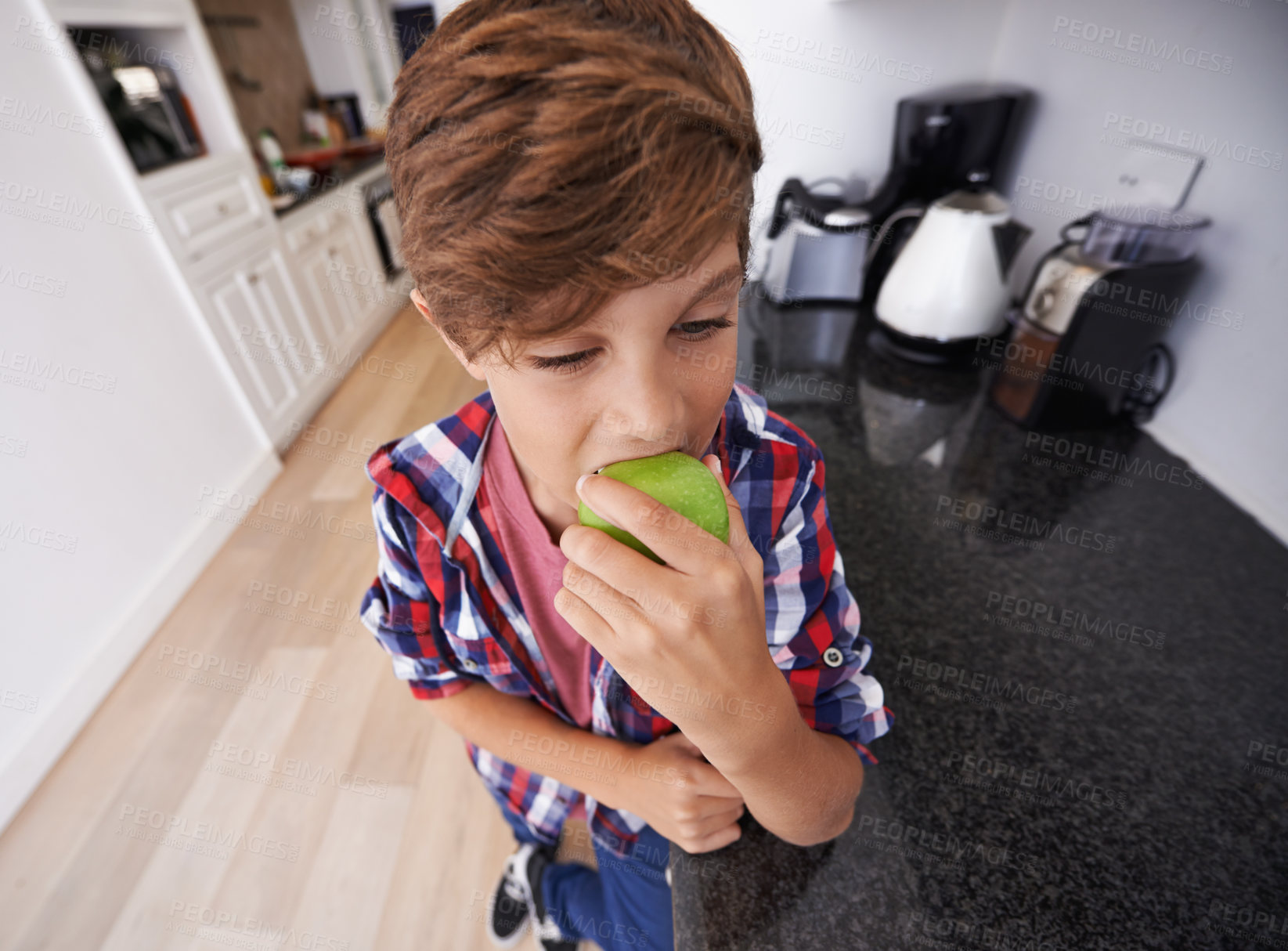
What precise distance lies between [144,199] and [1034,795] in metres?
2.71

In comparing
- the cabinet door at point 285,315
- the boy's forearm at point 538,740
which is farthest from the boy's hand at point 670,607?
the cabinet door at point 285,315

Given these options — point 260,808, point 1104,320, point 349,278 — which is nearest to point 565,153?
point 1104,320

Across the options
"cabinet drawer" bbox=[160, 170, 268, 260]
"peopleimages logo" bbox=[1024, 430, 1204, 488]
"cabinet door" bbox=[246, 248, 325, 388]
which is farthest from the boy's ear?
"cabinet door" bbox=[246, 248, 325, 388]

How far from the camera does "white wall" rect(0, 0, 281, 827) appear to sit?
56.8 inches

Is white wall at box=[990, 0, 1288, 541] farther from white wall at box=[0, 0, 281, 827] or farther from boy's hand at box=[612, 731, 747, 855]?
white wall at box=[0, 0, 281, 827]

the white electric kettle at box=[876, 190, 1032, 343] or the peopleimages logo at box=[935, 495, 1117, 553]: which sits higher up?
the white electric kettle at box=[876, 190, 1032, 343]

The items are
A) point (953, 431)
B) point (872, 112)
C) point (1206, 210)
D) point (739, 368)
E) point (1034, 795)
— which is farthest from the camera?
point (872, 112)

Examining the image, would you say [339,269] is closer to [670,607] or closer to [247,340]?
[247,340]

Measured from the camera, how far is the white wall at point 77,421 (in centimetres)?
144

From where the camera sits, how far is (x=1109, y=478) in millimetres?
892

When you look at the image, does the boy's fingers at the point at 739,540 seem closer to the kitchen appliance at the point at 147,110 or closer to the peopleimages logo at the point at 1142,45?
the peopleimages logo at the point at 1142,45

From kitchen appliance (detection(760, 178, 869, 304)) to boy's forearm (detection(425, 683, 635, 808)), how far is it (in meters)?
1.10

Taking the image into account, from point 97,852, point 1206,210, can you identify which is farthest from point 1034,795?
point 97,852

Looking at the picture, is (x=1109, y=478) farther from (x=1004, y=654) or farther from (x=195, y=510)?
(x=195, y=510)
